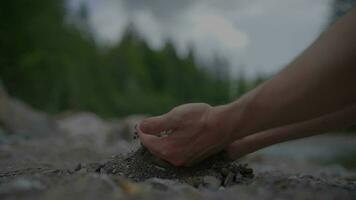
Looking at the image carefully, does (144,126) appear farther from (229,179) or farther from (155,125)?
(229,179)

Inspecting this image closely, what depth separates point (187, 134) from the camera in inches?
64.2

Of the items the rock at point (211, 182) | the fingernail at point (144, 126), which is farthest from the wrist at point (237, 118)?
the fingernail at point (144, 126)

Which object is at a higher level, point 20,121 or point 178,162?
point 20,121

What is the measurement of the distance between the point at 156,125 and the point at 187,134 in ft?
0.46

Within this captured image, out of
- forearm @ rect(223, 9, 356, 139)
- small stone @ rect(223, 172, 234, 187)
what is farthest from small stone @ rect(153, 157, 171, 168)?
forearm @ rect(223, 9, 356, 139)

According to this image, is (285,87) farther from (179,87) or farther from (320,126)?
(179,87)

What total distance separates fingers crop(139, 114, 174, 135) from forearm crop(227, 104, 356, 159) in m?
0.30

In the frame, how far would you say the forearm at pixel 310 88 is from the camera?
127 cm

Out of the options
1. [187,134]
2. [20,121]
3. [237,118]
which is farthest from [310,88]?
[20,121]

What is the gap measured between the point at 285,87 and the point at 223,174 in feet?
1.74

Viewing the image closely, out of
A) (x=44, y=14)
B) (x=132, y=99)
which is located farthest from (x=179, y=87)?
(x=44, y=14)

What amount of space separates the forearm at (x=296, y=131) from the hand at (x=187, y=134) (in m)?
0.12

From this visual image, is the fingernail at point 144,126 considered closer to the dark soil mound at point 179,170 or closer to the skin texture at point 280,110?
the skin texture at point 280,110

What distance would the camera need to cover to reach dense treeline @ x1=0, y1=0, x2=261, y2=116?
12688 millimetres
